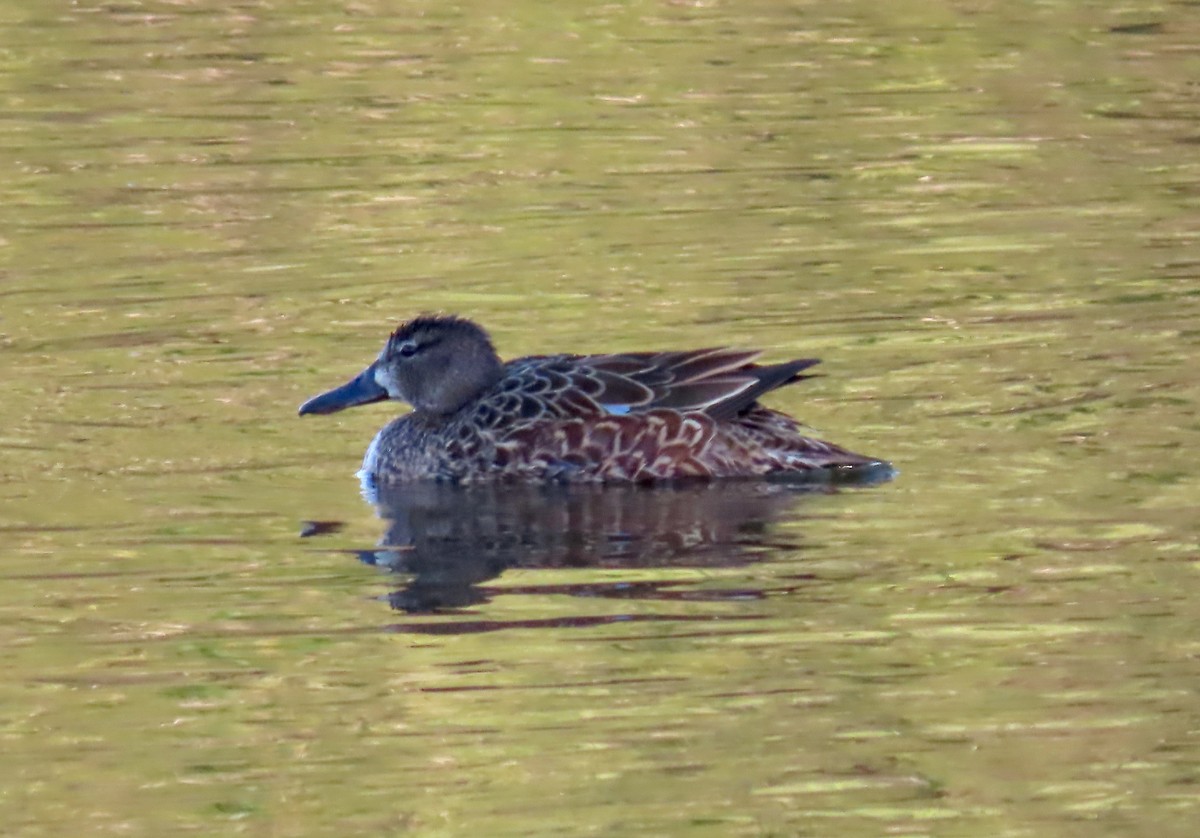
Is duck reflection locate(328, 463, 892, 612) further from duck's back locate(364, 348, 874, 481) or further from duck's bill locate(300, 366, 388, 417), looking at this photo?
duck's bill locate(300, 366, 388, 417)

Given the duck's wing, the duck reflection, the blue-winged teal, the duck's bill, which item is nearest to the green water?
the duck reflection

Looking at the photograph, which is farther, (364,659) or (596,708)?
(364,659)

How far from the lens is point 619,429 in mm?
9625

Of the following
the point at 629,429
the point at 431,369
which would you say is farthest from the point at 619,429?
the point at 431,369

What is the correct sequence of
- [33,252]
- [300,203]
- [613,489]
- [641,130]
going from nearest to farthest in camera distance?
[613,489] → [33,252] → [300,203] → [641,130]

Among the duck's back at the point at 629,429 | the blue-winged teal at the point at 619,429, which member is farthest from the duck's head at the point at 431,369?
the duck's back at the point at 629,429

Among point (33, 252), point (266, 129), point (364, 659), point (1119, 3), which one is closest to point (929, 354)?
point (364, 659)

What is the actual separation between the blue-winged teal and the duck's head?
0.15 meters

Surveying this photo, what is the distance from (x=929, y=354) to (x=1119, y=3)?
9453 millimetres

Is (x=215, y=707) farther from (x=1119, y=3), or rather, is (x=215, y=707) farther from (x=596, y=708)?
(x=1119, y=3)

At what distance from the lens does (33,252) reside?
547 inches

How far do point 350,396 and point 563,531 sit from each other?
172 cm

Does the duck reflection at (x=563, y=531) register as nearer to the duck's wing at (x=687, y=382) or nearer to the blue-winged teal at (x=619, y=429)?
the blue-winged teal at (x=619, y=429)

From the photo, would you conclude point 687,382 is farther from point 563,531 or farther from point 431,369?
point 431,369
